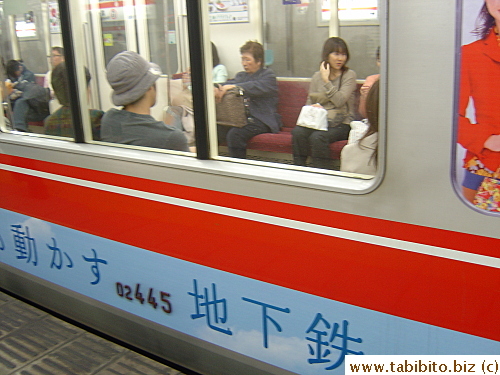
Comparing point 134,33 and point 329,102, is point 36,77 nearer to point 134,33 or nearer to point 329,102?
point 134,33

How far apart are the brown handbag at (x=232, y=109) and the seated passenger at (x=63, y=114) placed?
2.68ft

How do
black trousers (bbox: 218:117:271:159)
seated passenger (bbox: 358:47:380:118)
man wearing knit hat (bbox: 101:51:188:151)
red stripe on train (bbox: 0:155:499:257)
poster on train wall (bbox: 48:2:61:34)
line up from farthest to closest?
poster on train wall (bbox: 48:2:61:34), man wearing knit hat (bbox: 101:51:188:151), black trousers (bbox: 218:117:271:159), seated passenger (bbox: 358:47:380:118), red stripe on train (bbox: 0:155:499:257)

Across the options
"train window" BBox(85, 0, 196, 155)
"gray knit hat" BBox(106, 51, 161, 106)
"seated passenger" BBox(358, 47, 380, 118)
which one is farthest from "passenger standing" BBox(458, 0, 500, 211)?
"gray knit hat" BBox(106, 51, 161, 106)

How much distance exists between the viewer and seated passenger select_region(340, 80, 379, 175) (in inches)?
72.0

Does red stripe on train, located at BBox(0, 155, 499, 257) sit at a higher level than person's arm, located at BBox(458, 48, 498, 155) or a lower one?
lower

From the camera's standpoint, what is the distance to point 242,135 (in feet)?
7.31

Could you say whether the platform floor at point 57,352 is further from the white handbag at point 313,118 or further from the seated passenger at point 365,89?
the seated passenger at point 365,89

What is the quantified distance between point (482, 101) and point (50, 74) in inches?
88.3

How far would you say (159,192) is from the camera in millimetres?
2506

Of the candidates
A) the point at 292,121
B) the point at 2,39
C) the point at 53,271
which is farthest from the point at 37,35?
the point at 292,121

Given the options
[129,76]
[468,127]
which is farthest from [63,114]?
[468,127]

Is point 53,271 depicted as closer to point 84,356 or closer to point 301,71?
point 84,356

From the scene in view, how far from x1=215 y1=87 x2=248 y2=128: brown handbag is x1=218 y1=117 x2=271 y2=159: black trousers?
0.03 m

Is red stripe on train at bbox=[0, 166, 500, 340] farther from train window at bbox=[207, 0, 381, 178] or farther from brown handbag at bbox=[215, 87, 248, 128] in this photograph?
brown handbag at bbox=[215, 87, 248, 128]
